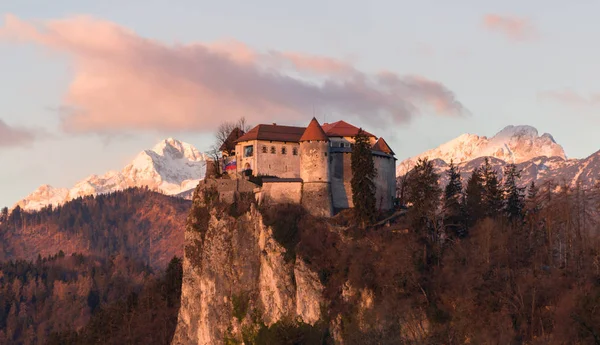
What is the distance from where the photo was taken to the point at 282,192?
412 feet

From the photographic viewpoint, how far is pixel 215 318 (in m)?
129

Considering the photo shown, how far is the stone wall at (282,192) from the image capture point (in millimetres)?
125062

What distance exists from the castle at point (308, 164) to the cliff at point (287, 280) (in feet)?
8.55

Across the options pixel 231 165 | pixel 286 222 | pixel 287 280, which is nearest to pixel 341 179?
pixel 286 222

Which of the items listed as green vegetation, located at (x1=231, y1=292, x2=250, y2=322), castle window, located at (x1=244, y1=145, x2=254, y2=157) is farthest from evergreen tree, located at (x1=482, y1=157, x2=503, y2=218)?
green vegetation, located at (x1=231, y1=292, x2=250, y2=322)

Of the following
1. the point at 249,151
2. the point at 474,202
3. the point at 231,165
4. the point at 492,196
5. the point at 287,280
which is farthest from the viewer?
the point at 231,165

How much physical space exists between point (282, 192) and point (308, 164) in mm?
5243

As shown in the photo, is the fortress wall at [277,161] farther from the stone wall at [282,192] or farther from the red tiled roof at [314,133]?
the red tiled roof at [314,133]

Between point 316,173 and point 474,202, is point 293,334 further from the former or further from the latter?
point 474,202

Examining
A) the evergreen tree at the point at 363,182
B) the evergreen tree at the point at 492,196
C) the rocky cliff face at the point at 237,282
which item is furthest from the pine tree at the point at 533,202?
the rocky cliff face at the point at 237,282

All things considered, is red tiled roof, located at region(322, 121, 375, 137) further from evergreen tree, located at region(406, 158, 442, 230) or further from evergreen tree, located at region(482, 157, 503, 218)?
evergreen tree, located at region(482, 157, 503, 218)

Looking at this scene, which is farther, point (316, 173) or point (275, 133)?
point (275, 133)

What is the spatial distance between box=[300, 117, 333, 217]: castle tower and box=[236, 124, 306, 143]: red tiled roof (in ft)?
17.4

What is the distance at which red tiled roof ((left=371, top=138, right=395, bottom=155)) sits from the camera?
13188 cm
